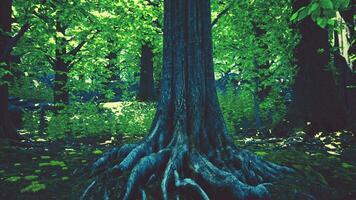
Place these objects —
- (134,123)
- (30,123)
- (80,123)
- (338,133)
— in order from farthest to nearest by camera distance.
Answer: (134,123)
(30,123)
(80,123)
(338,133)

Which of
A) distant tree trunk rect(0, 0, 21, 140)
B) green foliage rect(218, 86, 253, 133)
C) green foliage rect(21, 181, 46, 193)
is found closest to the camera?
green foliage rect(21, 181, 46, 193)

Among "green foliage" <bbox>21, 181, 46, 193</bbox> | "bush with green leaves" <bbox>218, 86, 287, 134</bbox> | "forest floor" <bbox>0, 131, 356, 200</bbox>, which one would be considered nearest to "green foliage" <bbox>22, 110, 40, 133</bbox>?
"forest floor" <bbox>0, 131, 356, 200</bbox>

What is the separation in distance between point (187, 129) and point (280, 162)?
2.28 metres

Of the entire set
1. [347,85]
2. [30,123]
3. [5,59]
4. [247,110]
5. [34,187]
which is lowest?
[34,187]

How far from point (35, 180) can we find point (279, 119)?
8.23 m

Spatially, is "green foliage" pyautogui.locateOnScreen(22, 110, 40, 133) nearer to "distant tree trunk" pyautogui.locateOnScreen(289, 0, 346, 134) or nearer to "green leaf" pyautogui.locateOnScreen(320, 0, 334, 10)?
"distant tree trunk" pyautogui.locateOnScreen(289, 0, 346, 134)

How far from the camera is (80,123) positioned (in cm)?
1194

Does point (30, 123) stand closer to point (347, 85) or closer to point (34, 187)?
point (34, 187)

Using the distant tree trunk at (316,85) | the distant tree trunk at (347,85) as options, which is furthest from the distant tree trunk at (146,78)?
the distant tree trunk at (347,85)

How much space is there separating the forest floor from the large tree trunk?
45cm

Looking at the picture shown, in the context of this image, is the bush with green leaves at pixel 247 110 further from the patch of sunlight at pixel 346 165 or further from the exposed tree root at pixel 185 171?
→ the exposed tree root at pixel 185 171

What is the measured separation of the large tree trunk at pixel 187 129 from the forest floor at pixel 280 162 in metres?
0.45

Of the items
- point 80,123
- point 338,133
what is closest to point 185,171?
point 338,133

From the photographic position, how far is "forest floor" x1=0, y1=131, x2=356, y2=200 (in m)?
4.43
